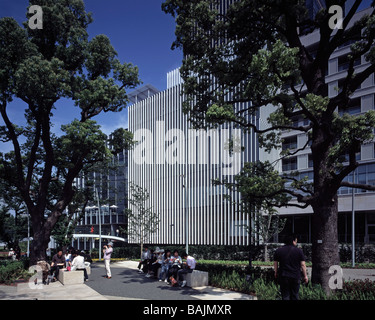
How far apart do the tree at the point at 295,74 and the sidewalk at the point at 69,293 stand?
3.12 m

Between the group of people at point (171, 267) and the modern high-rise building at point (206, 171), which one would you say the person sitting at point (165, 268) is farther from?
the modern high-rise building at point (206, 171)

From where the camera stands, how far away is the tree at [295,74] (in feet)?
32.1

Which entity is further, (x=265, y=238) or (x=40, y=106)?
(x=265, y=238)

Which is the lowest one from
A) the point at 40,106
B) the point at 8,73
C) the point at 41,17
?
the point at 40,106

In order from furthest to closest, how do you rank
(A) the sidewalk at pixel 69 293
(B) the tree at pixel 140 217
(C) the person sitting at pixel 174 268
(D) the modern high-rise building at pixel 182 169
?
(D) the modern high-rise building at pixel 182 169
(B) the tree at pixel 140 217
(C) the person sitting at pixel 174 268
(A) the sidewalk at pixel 69 293

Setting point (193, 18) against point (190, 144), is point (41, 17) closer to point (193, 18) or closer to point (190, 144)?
point (193, 18)

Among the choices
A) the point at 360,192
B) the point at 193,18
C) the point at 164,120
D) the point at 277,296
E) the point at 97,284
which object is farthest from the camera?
the point at 164,120

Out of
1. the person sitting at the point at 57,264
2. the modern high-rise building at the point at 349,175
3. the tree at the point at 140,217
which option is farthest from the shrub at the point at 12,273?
the modern high-rise building at the point at 349,175

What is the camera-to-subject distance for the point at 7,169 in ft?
62.8

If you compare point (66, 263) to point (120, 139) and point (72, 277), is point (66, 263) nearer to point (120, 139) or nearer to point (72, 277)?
point (72, 277)

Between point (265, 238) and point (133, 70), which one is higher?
point (133, 70)

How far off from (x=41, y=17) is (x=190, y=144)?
1347 inches

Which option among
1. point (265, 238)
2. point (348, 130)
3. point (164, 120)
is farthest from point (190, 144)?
point (348, 130)

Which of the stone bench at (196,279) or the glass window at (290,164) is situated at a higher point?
the glass window at (290,164)
